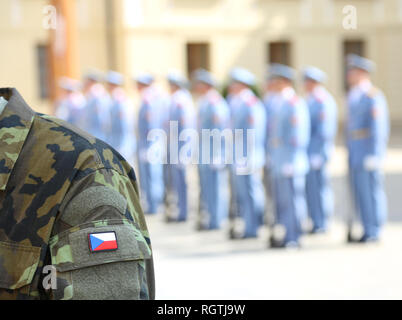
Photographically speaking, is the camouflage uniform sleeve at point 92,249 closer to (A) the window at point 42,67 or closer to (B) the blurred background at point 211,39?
(B) the blurred background at point 211,39

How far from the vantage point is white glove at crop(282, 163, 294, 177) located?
7324mm

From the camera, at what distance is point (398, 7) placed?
973 inches

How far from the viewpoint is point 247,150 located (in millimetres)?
8219

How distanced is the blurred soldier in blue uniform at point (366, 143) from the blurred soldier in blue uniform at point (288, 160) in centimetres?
42

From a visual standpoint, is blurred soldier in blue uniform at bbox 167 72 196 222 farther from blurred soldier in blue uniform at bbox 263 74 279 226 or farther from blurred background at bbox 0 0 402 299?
blurred background at bbox 0 0 402 299

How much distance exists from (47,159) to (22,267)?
7.3 inches

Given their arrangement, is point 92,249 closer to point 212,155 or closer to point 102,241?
point 102,241

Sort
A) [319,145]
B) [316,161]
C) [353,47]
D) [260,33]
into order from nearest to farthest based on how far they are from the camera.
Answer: [319,145], [316,161], [260,33], [353,47]

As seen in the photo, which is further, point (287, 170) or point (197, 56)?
point (197, 56)

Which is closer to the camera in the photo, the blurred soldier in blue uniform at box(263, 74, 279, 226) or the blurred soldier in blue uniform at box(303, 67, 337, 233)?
the blurred soldier in blue uniform at box(263, 74, 279, 226)

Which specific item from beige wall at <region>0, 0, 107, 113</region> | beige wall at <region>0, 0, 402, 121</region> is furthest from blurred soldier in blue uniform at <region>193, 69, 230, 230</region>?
beige wall at <region>0, 0, 107, 113</region>

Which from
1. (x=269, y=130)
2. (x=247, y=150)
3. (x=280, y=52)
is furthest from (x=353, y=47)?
(x=269, y=130)

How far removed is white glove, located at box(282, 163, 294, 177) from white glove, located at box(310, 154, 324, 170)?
38.8 inches

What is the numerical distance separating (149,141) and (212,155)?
172cm
